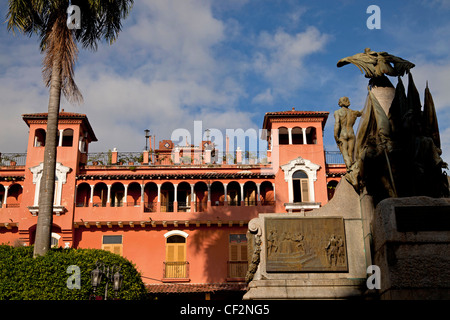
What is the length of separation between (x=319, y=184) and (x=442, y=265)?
2889 centimetres

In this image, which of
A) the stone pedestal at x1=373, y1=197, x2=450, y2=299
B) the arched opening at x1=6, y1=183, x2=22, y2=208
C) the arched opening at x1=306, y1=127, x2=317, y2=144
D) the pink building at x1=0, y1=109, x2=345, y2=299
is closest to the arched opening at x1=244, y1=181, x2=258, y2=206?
the pink building at x1=0, y1=109, x2=345, y2=299

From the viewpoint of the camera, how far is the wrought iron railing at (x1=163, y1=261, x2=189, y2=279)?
3612 centimetres

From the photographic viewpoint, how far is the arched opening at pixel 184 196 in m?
39.1

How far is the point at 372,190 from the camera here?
424 inches

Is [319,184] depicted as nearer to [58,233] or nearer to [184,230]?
[184,230]

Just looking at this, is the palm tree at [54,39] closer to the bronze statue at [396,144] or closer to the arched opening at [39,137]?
the bronze statue at [396,144]

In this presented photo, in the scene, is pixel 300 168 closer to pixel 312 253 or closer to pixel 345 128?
pixel 345 128

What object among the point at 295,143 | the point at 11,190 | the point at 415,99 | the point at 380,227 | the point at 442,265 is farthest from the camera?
the point at 295,143

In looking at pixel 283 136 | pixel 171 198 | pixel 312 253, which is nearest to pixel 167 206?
pixel 171 198

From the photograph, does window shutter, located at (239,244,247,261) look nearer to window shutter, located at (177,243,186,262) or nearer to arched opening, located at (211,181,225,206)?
window shutter, located at (177,243,186,262)

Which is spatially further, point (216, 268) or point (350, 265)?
point (216, 268)

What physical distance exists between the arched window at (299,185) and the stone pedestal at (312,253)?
2636cm

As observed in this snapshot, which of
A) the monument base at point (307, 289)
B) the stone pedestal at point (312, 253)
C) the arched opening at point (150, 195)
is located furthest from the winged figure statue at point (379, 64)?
the arched opening at point (150, 195)
